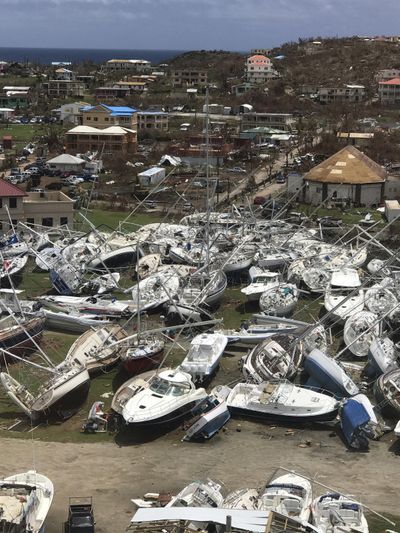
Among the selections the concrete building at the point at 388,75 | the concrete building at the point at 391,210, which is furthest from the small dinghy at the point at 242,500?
the concrete building at the point at 388,75

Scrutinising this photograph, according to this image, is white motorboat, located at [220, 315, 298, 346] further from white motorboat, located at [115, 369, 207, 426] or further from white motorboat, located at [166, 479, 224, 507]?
white motorboat, located at [166, 479, 224, 507]

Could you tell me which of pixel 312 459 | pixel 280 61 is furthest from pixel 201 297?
pixel 280 61

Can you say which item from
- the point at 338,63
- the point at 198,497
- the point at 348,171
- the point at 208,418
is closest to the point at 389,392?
the point at 208,418

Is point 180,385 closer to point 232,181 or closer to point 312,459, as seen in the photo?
point 312,459

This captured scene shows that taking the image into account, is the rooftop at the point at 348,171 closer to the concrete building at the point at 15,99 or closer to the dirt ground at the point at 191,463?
the dirt ground at the point at 191,463

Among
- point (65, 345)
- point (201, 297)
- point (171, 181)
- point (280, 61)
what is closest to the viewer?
point (65, 345)

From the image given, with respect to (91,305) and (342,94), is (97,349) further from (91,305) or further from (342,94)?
(342,94)
